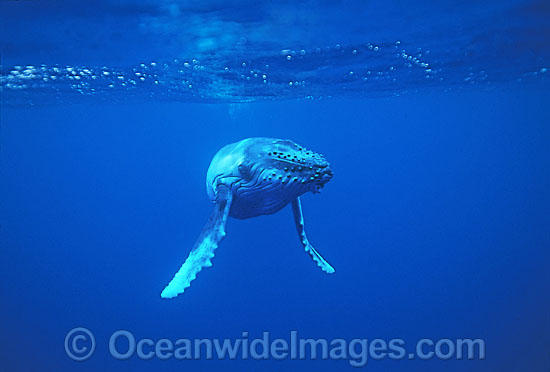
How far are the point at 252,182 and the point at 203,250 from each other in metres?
1.50

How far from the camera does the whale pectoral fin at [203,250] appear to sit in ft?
20.1

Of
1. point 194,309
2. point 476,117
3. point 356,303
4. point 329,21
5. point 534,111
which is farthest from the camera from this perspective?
point 476,117

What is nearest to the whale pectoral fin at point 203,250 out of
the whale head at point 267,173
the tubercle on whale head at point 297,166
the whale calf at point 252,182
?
the whale calf at point 252,182

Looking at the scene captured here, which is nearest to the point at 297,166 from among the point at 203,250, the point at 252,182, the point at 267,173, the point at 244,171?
the point at 267,173

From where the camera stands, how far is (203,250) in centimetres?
661

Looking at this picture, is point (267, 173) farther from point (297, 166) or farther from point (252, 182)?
point (297, 166)

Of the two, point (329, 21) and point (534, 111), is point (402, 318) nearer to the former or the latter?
point (329, 21)

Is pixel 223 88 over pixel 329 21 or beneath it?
over

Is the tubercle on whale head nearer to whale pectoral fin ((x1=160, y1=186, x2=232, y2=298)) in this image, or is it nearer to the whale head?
the whale head

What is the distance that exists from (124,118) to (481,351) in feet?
122

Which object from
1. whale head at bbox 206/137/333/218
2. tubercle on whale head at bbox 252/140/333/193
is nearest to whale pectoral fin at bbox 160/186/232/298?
whale head at bbox 206/137/333/218

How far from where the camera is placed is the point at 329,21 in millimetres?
11648

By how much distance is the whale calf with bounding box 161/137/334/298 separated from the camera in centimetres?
649

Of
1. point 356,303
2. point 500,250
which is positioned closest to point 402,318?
point 356,303
